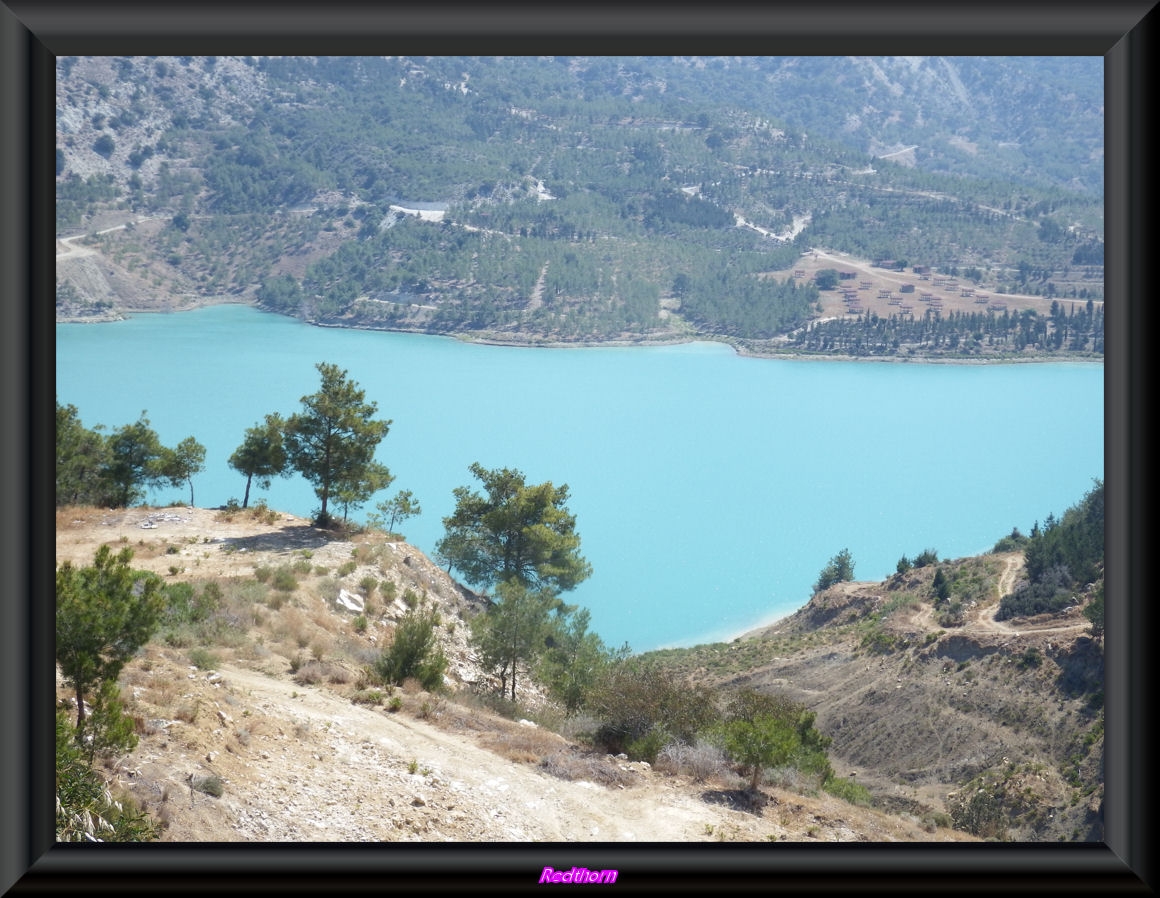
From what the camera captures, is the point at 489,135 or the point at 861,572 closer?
the point at 861,572

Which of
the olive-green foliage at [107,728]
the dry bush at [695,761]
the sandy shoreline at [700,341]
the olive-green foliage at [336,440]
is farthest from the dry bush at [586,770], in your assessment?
the sandy shoreline at [700,341]

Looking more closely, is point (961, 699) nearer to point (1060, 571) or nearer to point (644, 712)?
point (1060, 571)

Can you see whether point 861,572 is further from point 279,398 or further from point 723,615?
point 279,398

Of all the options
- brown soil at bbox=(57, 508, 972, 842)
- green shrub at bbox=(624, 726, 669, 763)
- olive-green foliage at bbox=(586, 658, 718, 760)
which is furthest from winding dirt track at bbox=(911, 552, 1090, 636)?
green shrub at bbox=(624, 726, 669, 763)

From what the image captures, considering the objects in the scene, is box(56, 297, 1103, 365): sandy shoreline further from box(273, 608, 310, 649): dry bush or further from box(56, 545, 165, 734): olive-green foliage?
box(56, 545, 165, 734): olive-green foliage

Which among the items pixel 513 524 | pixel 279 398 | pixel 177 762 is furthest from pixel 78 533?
pixel 279 398
